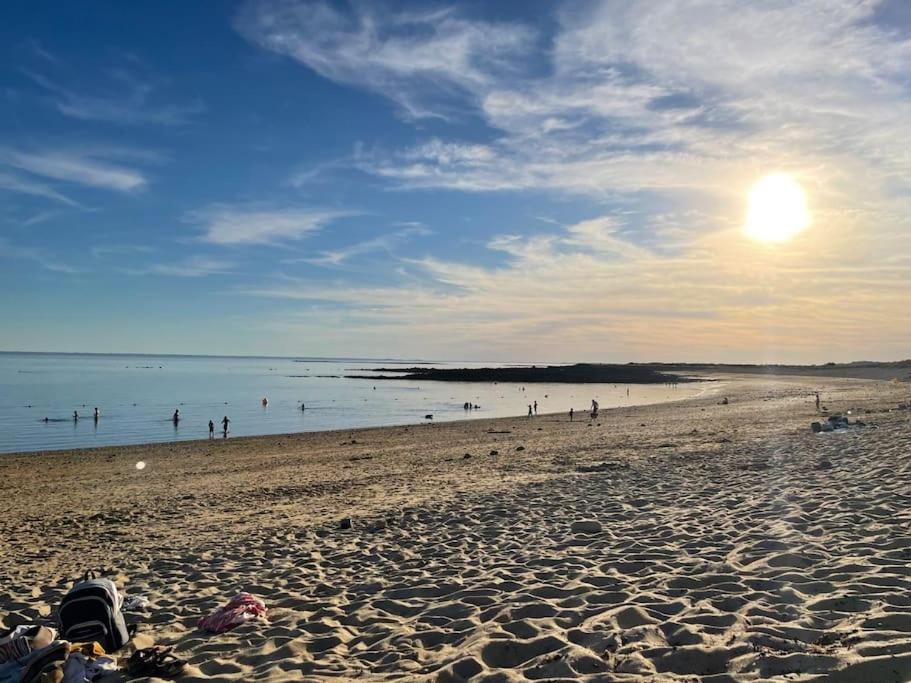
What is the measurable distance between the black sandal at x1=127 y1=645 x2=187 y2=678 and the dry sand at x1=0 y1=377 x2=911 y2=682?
0.76 ft

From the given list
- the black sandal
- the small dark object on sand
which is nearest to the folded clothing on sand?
the black sandal

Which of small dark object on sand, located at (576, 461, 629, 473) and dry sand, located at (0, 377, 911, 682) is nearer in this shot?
dry sand, located at (0, 377, 911, 682)

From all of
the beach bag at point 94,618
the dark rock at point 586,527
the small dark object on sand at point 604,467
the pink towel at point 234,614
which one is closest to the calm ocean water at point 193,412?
the small dark object on sand at point 604,467

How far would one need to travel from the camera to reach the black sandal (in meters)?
5.02

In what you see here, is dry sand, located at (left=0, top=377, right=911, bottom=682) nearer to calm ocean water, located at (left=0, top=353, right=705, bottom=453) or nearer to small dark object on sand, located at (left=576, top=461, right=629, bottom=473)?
small dark object on sand, located at (left=576, top=461, right=629, bottom=473)

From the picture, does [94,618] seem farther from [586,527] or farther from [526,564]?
[586,527]

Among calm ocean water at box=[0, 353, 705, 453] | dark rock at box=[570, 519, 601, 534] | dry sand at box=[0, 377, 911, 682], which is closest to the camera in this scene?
dry sand at box=[0, 377, 911, 682]

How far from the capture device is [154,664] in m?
5.08

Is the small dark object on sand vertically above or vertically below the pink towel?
below

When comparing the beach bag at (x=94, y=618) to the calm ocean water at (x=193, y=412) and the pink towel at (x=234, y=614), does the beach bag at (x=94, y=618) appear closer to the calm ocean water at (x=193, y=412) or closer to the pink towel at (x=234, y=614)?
the pink towel at (x=234, y=614)

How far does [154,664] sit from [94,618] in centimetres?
101

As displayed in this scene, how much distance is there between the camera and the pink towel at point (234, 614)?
6.03 m

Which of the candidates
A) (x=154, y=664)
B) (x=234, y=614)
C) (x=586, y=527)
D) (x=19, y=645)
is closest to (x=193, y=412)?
(x=586, y=527)

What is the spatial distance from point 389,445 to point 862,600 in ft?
73.6
